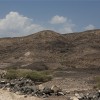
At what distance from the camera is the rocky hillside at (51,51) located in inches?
2485

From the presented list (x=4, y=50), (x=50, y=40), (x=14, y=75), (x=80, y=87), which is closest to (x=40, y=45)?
(x=50, y=40)

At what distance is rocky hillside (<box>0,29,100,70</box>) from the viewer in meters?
63.1

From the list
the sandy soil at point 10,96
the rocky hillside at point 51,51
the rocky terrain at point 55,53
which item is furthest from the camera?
the rocky hillside at point 51,51

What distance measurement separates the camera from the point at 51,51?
7569cm

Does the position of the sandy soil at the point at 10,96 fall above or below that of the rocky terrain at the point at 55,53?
below

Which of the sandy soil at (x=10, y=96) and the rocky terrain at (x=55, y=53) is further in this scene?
the rocky terrain at (x=55, y=53)

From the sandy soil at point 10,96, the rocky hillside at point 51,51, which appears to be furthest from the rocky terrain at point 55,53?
the sandy soil at point 10,96

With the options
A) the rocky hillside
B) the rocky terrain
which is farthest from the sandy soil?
the rocky hillside

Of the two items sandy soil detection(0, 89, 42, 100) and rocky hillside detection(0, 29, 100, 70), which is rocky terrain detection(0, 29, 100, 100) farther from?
sandy soil detection(0, 89, 42, 100)

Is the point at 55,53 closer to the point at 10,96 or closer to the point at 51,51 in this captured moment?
the point at 51,51

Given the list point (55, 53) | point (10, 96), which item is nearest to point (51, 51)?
point (55, 53)

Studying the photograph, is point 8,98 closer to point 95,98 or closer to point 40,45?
point 95,98

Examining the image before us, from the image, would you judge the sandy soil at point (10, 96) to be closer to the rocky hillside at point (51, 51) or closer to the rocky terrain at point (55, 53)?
the rocky terrain at point (55, 53)

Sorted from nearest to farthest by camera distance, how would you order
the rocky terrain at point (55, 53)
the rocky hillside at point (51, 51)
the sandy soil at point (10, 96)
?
the sandy soil at point (10, 96)
the rocky terrain at point (55, 53)
the rocky hillside at point (51, 51)
